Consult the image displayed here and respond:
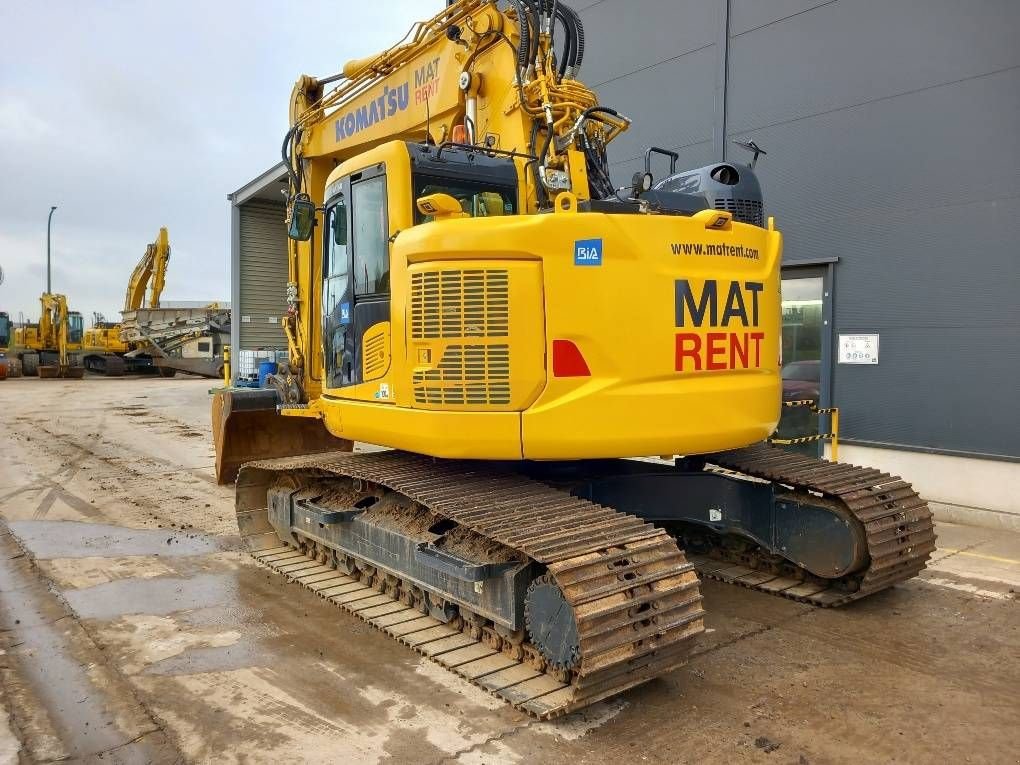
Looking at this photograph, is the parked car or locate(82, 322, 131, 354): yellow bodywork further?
locate(82, 322, 131, 354): yellow bodywork

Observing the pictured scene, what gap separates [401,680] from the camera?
4195 millimetres

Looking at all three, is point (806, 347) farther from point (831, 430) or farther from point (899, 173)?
point (899, 173)

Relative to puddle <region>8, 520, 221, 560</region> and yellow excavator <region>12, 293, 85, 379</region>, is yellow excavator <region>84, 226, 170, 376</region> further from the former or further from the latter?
puddle <region>8, 520, 221, 560</region>

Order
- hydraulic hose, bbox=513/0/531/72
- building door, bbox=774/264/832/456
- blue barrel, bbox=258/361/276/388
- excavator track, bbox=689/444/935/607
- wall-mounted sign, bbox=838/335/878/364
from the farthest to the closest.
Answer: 1. blue barrel, bbox=258/361/276/388
2. building door, bbox=774/264/832/456
3. wall-mounted sign, bbox=838/335/878/364
4. hydraulic hose, bbox=513/0/531/72
5. excavator track, bbox=689/444/935/607

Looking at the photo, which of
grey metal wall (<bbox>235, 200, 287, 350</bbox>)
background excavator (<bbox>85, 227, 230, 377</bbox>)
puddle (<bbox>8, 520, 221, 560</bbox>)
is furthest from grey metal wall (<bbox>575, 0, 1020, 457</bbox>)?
background excavator (<bbox>85, 227, 230, 377</bbox>)

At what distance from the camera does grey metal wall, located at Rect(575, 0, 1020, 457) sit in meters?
7.68

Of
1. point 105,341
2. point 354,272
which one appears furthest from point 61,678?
point 105,341

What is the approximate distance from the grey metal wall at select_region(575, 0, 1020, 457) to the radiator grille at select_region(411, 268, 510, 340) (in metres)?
5.85

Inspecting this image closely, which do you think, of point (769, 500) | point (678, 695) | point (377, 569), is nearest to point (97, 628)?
point (377, 569)

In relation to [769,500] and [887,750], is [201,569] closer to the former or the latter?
[769,500]

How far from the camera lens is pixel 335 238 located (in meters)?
5.45

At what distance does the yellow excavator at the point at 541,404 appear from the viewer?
3980 mm

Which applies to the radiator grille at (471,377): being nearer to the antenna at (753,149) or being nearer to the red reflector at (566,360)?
the red reflector at (566,360)

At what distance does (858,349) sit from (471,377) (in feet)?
19.7
